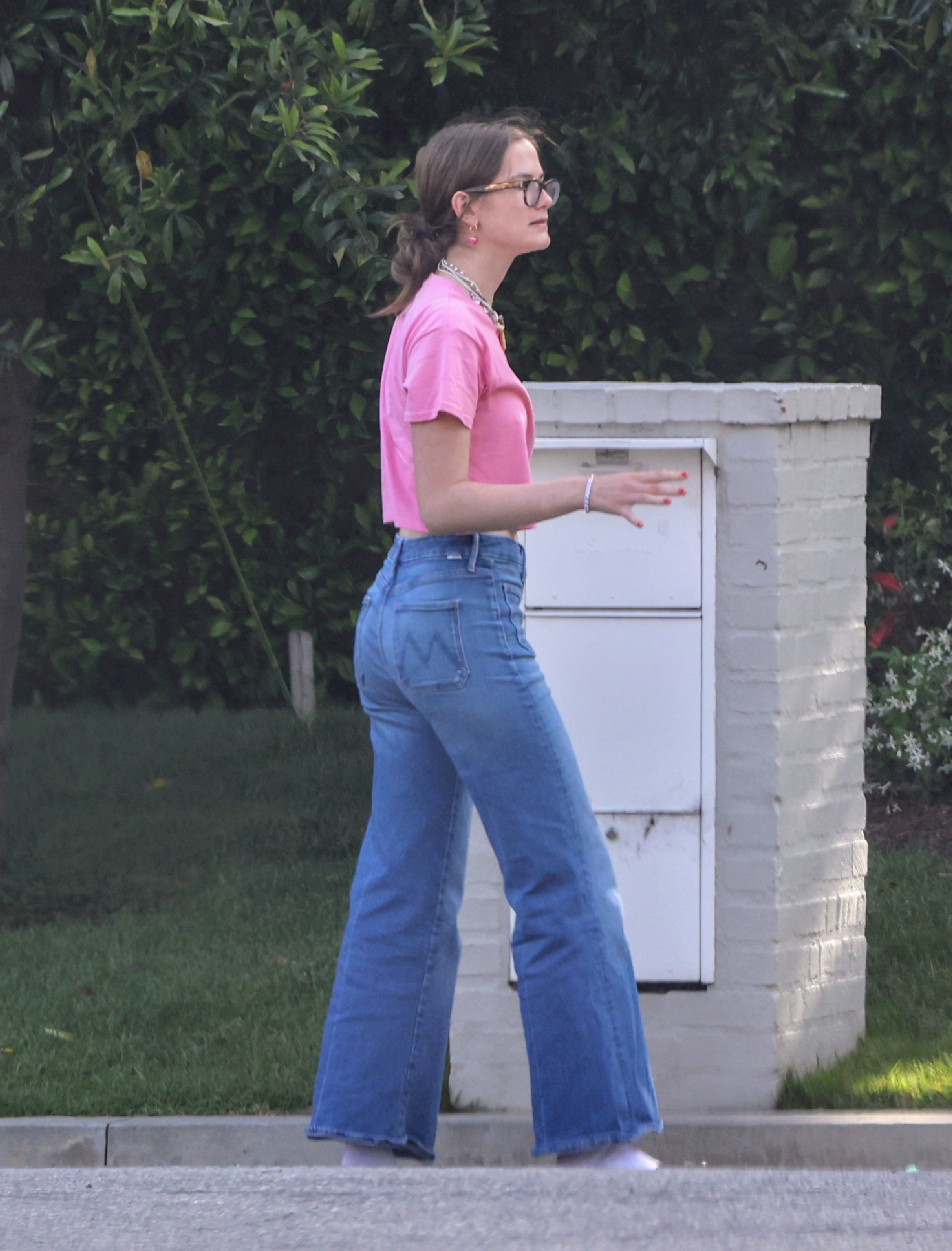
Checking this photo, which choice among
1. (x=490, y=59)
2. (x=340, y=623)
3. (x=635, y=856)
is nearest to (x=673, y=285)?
(x=490, y=59)

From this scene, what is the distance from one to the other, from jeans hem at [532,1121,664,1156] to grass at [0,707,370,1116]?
1117mm

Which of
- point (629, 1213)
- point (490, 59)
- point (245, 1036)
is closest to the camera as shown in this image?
point (629, 1213)

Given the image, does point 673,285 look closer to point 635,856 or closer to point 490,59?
point 490,59

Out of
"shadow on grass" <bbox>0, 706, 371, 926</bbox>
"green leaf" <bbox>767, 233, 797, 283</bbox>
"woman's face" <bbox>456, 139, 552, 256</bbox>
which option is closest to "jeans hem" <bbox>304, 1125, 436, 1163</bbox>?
"woman's face" <bbox>456, 139, 552, 256</bbox>

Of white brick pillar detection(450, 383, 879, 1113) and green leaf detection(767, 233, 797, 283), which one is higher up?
green leaf detection(767, 233, 797, 283)

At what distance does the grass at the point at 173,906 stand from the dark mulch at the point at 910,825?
1982mm

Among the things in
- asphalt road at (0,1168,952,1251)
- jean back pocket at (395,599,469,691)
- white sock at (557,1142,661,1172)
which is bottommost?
white sock at (557,1142,661,1172)

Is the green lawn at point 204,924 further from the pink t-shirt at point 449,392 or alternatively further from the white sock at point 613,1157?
the pink t-shirt at point 449,392

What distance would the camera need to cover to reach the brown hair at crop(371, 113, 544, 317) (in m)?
3.43

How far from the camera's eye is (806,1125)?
159 inches

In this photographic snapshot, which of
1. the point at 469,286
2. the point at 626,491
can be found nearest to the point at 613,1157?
the point at 626,491

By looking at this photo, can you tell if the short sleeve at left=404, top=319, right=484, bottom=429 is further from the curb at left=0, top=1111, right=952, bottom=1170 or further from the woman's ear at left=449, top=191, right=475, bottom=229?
the curb at left=0, top=1111, right=952, bottom=1170

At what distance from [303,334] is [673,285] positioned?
1.44 meters

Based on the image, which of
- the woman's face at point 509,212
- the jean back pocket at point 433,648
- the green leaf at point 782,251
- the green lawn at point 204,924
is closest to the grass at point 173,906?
the green lawn at point 204,924
